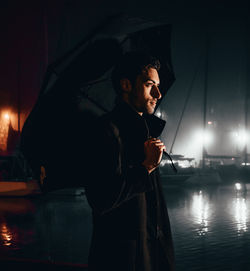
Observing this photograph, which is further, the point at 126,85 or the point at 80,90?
the point at 80,90

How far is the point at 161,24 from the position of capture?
2.86m

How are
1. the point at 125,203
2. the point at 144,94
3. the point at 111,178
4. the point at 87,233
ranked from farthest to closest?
Answer: 1. the point at 87,233
2. the point at 144,94
3. the point at 125,203
4. the point at 111,178

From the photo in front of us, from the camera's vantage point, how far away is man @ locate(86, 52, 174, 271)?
70.6 inches

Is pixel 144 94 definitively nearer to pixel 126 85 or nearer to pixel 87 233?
pixel 126 85

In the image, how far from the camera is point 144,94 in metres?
2.01

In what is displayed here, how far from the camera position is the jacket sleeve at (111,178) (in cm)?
176

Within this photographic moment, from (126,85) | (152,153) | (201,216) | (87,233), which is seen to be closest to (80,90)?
(126,85)

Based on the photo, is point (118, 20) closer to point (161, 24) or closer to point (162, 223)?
point (161, 24)

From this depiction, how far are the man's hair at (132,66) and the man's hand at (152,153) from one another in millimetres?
397

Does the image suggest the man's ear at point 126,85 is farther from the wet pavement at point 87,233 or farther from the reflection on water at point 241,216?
the reflection on water at point 241,216

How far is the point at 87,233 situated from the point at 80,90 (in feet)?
20.1

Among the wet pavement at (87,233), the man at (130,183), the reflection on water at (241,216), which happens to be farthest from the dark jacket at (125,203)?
the reflection on water at (241,216)

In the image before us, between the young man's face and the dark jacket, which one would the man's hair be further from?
the dark jacket

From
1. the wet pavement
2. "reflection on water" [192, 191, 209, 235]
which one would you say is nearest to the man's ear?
the wet pavement
